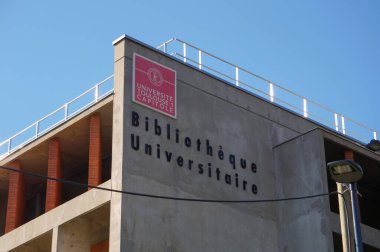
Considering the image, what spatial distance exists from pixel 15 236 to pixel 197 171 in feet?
27.1

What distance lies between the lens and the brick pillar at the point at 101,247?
33.2 meters

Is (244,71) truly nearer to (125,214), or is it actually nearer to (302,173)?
(302,173)

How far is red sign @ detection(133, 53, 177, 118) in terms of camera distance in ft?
102

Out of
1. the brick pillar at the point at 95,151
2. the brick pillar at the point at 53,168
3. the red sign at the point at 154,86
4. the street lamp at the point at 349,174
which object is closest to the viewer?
the street lamp at the point at 349,174

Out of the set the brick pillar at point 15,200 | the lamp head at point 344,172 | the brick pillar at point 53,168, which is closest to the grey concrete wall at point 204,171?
the brick pillar at point 53,168

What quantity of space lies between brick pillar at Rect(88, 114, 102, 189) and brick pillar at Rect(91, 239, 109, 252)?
2.77m

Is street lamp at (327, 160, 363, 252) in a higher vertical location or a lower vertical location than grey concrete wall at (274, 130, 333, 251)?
lower

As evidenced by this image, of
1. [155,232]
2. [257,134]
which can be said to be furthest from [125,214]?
[257,134]

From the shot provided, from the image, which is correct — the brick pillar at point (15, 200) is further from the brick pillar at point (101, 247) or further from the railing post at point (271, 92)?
the railing post at point (271, 92)

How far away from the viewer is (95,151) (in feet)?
106

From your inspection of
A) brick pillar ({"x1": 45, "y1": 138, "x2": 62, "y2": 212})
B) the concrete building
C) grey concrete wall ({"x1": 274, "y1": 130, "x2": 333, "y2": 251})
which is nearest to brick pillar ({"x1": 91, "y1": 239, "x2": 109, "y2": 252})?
the concrete building

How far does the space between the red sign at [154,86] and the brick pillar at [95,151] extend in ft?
8.14

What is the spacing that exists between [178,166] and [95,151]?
11.5 ft

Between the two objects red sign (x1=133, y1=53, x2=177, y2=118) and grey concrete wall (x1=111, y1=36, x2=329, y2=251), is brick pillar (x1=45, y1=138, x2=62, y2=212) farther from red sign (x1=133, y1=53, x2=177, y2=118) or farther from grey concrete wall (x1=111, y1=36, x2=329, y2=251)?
red sign (x1=133, y1=53, x2=177, y2=118)
